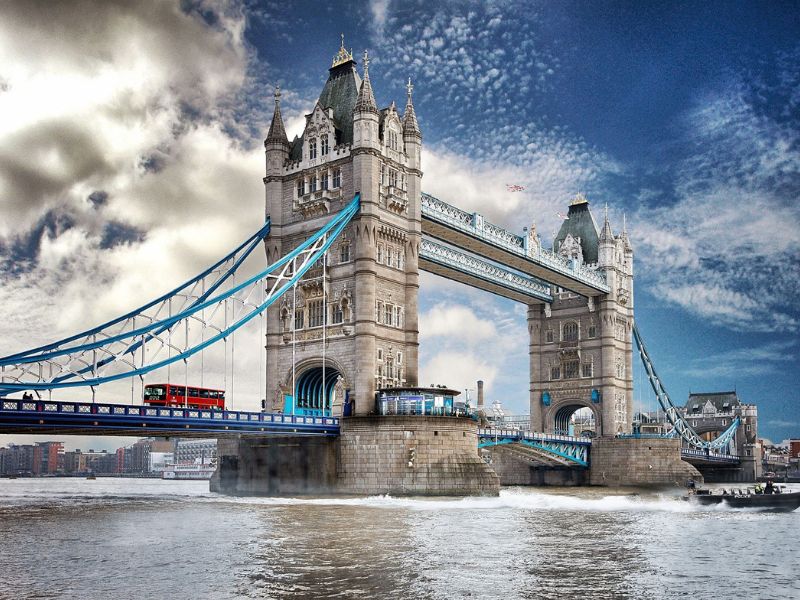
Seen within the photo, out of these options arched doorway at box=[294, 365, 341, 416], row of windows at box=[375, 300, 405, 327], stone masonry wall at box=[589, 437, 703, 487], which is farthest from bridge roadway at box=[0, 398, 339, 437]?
stone masonry wall at box=[589, 437, 703, 487]

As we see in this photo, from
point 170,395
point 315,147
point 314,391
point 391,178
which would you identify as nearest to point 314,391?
point 314,391

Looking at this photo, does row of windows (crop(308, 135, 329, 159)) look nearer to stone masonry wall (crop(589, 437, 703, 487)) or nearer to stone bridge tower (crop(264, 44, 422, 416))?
stone bridge tower (crop(264, 44, 422, 416))

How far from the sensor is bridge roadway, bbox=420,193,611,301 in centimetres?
7919

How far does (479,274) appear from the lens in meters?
90.4

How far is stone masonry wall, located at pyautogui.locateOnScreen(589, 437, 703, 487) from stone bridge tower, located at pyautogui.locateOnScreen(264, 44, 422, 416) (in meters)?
38.9

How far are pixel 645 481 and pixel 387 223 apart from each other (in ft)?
154

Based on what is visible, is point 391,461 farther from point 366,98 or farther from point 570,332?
point 570,332

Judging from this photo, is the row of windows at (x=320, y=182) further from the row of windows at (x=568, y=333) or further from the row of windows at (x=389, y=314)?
the row of windows at (x=568, y=333)

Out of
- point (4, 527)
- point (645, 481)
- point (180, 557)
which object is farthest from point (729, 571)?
point (645, 481)

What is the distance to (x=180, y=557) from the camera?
3186 cm

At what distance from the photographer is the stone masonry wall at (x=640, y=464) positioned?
99.6 meters

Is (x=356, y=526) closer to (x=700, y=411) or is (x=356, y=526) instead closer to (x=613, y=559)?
(x=613, y=559)

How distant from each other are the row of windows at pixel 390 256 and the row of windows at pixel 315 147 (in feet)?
28.9

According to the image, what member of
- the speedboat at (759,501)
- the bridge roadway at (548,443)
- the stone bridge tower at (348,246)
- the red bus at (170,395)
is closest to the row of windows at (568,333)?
the bridge roadway at (548,443)
